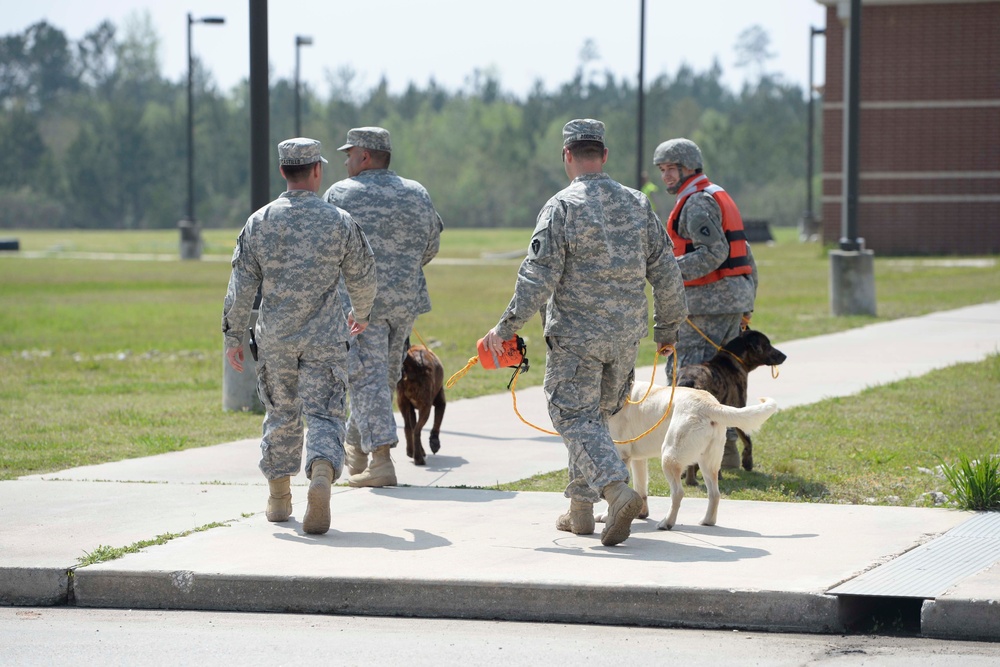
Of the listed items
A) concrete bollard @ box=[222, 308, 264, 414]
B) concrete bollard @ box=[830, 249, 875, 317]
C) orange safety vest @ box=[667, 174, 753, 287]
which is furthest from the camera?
concrete bollard @ box=[830, 249, 875, 317]

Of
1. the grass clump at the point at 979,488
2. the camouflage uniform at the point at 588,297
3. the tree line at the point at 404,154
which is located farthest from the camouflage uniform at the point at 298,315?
the tree line at the point at 404,154

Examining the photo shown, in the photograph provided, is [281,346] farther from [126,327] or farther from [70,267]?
[70,267]

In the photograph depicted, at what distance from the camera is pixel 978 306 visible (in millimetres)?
21797

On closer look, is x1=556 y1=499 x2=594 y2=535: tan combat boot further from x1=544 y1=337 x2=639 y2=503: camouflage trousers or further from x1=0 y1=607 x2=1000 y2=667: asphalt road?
x1=0 y1=607 x2=1000 y2=667: asphalt road

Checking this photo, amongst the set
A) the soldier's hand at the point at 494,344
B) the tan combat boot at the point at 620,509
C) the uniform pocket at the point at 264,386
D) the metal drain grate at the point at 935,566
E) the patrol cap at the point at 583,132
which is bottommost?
the metal drain grate at the point at 935,566

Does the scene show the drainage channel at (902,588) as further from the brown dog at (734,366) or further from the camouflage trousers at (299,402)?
the camouflage trousers at (299,402)

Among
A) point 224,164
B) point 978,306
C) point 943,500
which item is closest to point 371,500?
point 943,500

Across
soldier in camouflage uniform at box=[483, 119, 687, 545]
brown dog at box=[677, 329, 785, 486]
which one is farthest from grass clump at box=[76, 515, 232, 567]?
brown dog at box=[677, 329, 785, 486]

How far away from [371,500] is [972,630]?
12.1 feet

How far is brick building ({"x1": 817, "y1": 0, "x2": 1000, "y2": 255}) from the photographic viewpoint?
4056cm

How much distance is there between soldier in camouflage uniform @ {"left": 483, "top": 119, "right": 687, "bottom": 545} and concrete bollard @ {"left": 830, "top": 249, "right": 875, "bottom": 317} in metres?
13.6

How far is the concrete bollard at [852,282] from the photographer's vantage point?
2000cm

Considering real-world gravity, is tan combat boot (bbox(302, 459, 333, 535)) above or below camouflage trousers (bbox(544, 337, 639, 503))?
below

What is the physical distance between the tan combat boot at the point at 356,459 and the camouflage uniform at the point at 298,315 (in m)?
1.38
